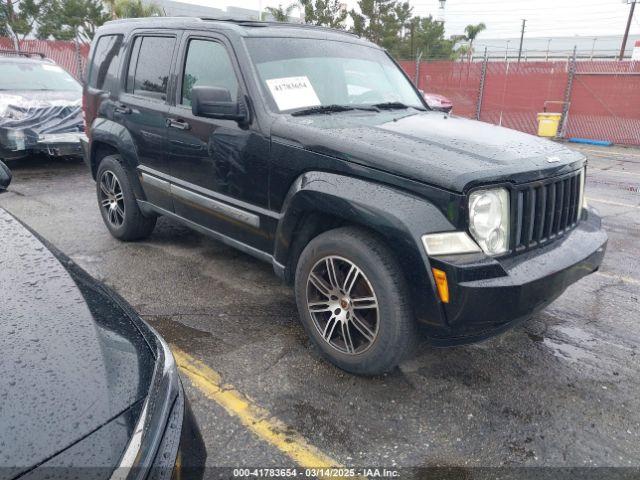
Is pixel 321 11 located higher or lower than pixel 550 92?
higher

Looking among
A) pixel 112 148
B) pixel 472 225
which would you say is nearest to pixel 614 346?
pixel 472 225

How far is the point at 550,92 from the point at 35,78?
13.7 meters

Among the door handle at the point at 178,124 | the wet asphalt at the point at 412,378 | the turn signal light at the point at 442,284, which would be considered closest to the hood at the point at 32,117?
the wet asphalt at the point at 412,378

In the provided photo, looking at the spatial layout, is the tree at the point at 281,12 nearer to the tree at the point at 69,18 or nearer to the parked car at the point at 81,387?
the tree at the point at 69,18

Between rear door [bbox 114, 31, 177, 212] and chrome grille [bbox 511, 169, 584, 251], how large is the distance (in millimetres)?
2719

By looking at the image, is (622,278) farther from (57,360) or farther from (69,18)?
(69,18)

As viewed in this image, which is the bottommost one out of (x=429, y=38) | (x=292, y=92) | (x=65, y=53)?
(x=292, y=92)

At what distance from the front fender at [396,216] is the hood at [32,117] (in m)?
6.58

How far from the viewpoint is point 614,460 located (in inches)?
91.5

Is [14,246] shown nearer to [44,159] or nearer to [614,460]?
[614,460]

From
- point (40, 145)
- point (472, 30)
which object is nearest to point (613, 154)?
point (40, 145)

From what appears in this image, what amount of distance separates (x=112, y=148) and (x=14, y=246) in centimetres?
295

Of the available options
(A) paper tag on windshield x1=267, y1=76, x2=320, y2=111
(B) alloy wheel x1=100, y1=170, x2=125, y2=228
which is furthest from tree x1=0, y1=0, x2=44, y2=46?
(A) paper tag on windshield x1=267, y1=76, x2=320, y2=111

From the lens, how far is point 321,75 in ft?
11.8
